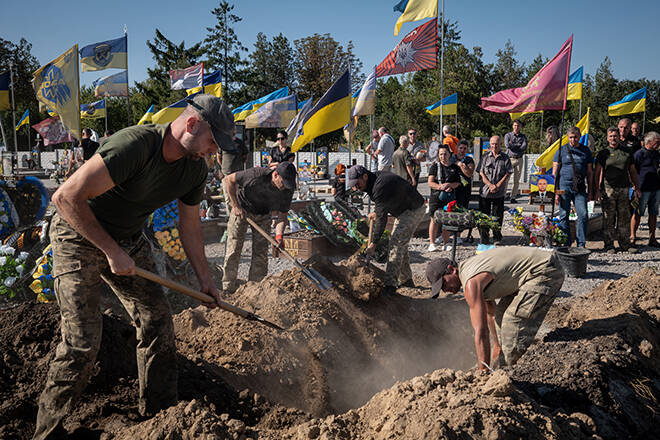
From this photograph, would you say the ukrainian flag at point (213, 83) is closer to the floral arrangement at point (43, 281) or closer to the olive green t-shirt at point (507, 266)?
the floral arrangement at point (43, 281)

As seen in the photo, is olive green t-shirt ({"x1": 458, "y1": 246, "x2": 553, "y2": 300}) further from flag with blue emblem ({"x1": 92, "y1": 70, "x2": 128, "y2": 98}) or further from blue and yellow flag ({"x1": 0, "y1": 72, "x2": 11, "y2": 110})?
blue and yellow flag ({"x1": 0, "y1": 72, "x2": 11, "y2": 110})

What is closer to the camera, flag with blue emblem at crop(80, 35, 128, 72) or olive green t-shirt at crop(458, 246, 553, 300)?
olive green t-shirt at crop(458, 246, 553, 300)

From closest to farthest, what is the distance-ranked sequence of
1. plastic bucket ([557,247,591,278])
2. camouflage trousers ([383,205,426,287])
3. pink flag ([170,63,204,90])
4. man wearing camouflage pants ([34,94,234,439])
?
man wearing camouflage pants ([34,94,234,439]) → camouflage trousers ([383,205,426,287]) → plastic bucket ([557,247,591,278]) → pink flag ([170,63,204,90])

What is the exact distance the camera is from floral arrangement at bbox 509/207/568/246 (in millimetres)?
7441

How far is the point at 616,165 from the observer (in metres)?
8.19

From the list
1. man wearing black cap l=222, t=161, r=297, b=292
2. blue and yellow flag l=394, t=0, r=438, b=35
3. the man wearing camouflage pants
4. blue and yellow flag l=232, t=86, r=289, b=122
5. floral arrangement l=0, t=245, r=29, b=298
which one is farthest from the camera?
blue and yellow flag l=232, t=86, r=289, b=122

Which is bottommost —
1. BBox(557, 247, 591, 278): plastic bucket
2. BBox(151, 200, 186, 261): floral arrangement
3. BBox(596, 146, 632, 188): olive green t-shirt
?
BBox(557, 247, 591, 278): plastic bucket

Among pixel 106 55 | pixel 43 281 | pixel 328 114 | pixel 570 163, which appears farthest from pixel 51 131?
pixel 570 163

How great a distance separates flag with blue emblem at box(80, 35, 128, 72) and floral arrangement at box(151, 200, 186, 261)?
8.45 m

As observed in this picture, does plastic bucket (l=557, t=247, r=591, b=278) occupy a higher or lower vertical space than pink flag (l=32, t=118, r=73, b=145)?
→ lower

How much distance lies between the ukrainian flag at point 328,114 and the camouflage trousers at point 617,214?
4.46 m

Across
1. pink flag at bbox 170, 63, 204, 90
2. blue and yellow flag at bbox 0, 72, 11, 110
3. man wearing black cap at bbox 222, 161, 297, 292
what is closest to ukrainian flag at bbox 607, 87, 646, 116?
pink flag at bbox 170, 63, 204, 90

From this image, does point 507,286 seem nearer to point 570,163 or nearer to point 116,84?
point 570,163

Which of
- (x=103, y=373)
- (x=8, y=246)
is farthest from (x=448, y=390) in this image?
(x=8, y=246)
